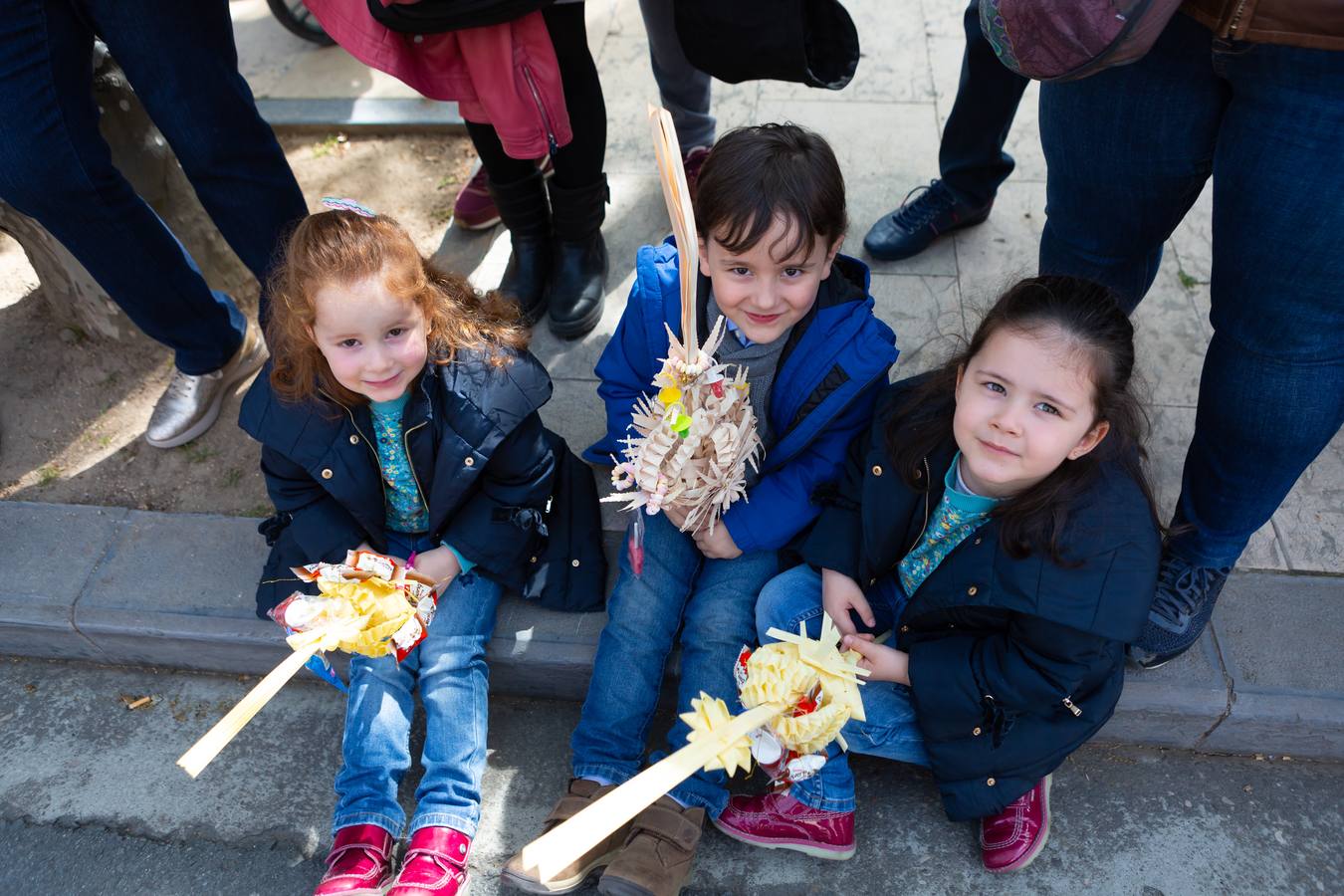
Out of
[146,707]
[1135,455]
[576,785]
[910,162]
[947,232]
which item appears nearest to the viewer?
[1135,455]

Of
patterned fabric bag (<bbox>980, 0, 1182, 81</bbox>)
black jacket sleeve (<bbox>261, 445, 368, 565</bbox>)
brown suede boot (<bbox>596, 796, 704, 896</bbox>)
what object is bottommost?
brown suede boot (<bbox>596, 796, 704, 896</bbox>)

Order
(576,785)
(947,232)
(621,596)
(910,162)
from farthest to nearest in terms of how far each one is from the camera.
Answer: (910,162) < (947,232) < (621,596) < (576,785)

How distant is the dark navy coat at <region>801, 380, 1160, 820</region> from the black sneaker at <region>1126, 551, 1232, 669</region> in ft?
0.72

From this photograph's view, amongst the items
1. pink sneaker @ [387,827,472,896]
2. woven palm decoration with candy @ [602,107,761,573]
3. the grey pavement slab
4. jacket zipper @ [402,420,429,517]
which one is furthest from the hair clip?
pink sneaker @ [387,827,472,896]

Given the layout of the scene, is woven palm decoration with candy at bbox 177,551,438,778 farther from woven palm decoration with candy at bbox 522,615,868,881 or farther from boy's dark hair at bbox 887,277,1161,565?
boy's dark hair at bbox 887,277,1161,565

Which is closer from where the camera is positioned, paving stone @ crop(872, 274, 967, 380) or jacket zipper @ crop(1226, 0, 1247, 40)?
jacket zipper @ crop(1226, 0, 1247, 40)

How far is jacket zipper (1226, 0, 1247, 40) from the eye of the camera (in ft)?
4.17

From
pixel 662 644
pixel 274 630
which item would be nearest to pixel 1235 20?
pixel 662 644

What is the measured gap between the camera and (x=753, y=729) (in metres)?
1.57

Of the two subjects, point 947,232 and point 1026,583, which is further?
point 947,232

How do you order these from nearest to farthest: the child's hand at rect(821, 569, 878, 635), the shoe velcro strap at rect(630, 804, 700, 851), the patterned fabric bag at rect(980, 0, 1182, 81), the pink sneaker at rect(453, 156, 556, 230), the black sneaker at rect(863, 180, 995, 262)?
the patterned fabric bag at rect(980, 0, 1182, 81)
the shoe velcro strap at rect(630, 804, 700, 851)
the child's hand at rect(821, 569, 878, 635)
the black sneaker at rect(863, 180, 995, 262)
the pink sneaker at rect(453, 156, 556, 230)

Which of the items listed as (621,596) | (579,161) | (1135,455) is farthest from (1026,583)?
(579,161)

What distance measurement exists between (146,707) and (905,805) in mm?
1837

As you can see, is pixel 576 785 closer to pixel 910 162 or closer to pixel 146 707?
pixel 146 707
